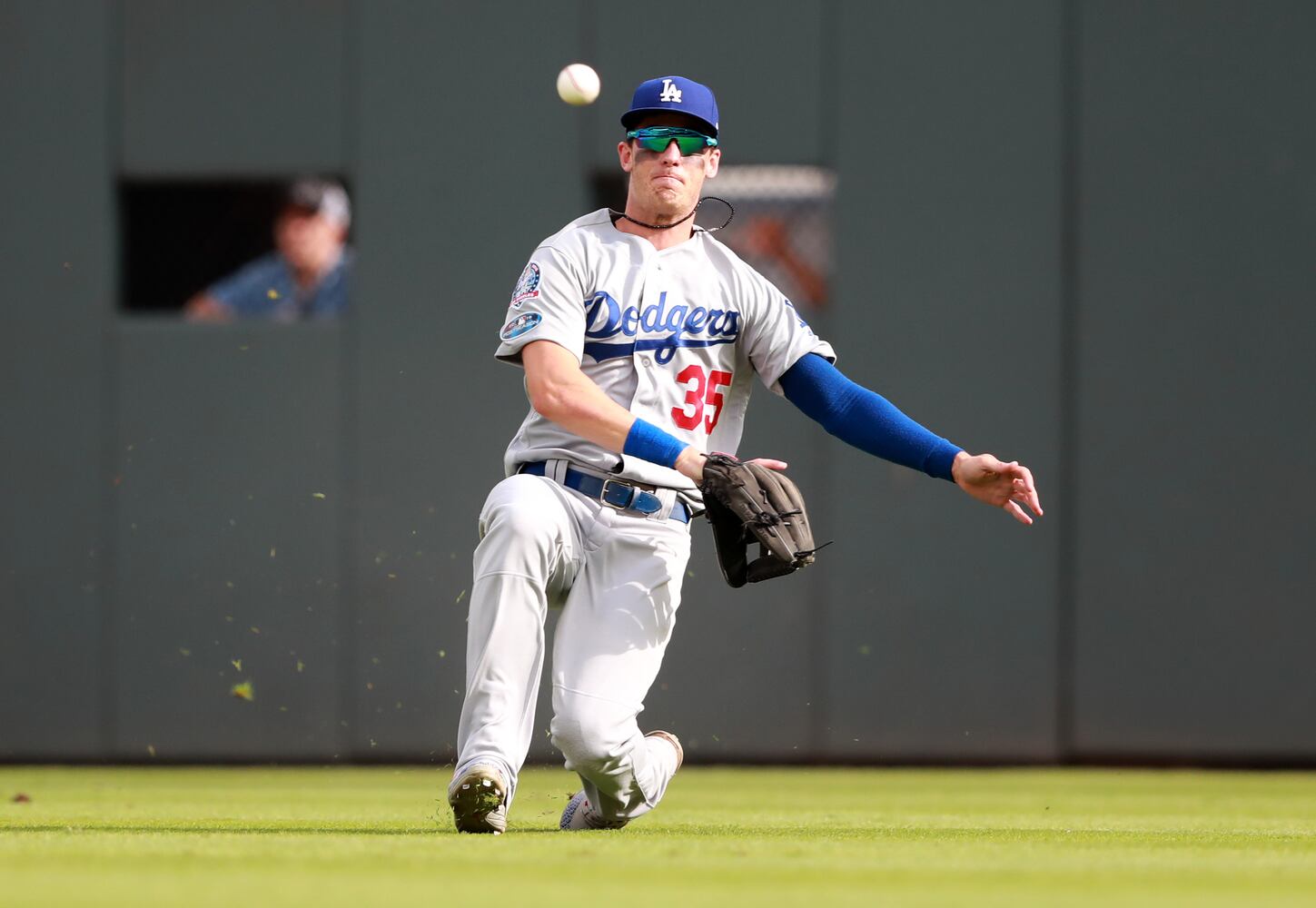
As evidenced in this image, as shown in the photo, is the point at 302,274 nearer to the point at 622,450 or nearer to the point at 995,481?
the point at 622,450

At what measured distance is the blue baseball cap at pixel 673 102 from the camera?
476cm

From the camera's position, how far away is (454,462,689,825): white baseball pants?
4.43 m

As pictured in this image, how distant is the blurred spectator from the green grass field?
210cm

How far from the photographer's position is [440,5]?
8.05 meters

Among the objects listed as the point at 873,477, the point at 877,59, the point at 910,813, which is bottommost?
the point at 910,813

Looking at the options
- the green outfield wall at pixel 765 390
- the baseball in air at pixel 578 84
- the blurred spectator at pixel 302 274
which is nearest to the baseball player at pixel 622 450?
the baseball in air at pixel 578 84

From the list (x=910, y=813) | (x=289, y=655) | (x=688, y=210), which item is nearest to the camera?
(x=688, y=210)

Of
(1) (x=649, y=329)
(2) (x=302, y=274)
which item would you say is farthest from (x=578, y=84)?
(2) (x=302, y=274)

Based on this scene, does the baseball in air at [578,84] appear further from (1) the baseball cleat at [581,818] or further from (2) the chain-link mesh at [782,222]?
(1) the baseball cleat at [581,818]

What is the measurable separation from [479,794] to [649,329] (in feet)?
4.24

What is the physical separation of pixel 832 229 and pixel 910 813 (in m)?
3.05

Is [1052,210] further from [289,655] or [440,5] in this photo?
[289,655]

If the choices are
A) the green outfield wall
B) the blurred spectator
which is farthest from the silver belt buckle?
the blurred spectator

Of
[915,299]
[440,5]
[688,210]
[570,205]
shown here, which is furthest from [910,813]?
[440,5]
